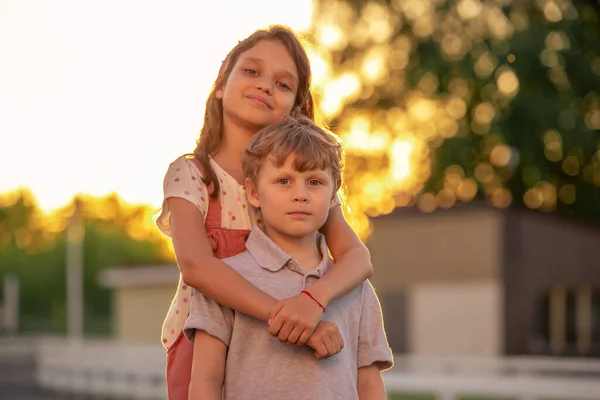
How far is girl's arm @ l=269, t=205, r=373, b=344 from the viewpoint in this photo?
3.12 metres

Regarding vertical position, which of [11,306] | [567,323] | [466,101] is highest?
[466,101]

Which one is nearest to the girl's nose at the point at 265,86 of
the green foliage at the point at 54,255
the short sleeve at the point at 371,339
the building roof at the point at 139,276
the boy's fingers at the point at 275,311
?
the short sleeve at the point at 371,339

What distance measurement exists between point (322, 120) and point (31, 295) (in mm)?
93728

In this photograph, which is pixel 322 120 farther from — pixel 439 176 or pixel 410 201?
pixel 410 201

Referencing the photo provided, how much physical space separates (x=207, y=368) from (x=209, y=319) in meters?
0.13

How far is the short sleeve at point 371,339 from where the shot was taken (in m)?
3.39

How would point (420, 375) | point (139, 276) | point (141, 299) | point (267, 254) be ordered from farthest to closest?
point (141, 299) → point (139, 276) → point (420, 375) → point (267, 254)

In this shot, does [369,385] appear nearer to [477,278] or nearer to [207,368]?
[207,368]

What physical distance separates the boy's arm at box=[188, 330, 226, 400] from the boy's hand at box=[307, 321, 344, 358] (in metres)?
0.25

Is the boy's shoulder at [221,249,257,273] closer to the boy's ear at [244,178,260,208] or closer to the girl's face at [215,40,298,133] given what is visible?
the boy's ear at [244,178,260,208]

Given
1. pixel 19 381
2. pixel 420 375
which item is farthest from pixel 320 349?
pixel 19 381

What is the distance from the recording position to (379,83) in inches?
1457

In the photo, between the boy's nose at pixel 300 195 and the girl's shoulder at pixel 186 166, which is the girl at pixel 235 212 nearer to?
the girl's shoulder at pixel 186 166

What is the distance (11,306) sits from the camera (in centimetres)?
8006
